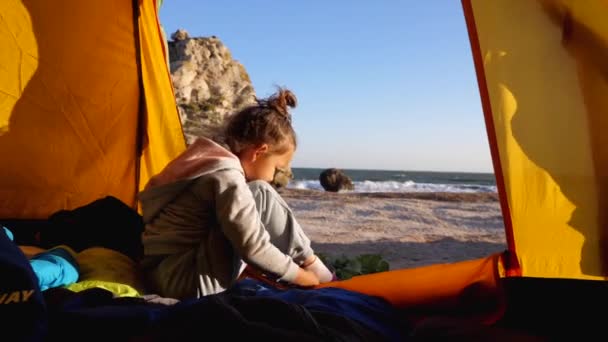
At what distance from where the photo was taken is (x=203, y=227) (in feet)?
6.38

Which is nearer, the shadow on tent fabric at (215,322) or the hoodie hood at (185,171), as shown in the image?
the shadow on tent fabric at (215,322)

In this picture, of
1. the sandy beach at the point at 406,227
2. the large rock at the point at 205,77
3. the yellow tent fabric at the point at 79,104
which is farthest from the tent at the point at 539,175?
the large rock at the point at 205,77

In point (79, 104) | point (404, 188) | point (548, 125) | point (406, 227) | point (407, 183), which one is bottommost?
point (407, 183)

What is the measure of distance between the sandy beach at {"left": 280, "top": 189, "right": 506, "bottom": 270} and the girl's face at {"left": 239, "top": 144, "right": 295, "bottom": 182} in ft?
4.78

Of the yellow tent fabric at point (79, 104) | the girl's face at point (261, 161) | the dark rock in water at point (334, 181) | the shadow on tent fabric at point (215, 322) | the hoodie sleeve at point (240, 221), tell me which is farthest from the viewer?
the dark rock in water at point (334, 181)

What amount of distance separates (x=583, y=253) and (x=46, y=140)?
107 inches

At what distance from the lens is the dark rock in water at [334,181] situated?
17.0m

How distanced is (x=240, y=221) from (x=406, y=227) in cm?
397

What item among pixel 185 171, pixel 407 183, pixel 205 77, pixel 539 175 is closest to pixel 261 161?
pixel 185 171

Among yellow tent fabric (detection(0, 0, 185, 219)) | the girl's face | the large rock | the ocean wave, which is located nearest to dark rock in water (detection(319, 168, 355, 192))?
the ocean wave

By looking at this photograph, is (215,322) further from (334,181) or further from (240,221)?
(334,181)

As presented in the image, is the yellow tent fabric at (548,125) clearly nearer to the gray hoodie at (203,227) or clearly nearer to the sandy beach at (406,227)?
the gray hoodie at (203,227)

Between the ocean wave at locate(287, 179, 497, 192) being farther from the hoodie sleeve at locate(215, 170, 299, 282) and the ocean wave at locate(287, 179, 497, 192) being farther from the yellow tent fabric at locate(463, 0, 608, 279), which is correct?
the yellow tent fabric at locate(463, 0, 608, 279)

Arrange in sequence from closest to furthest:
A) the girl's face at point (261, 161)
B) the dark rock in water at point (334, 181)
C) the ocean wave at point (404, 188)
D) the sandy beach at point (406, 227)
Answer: the girl's face at point (261, 161), the sandy beach at point (406, 227), the dark rock in water at point (334, 181), the ocean wave at point (404, 188)
